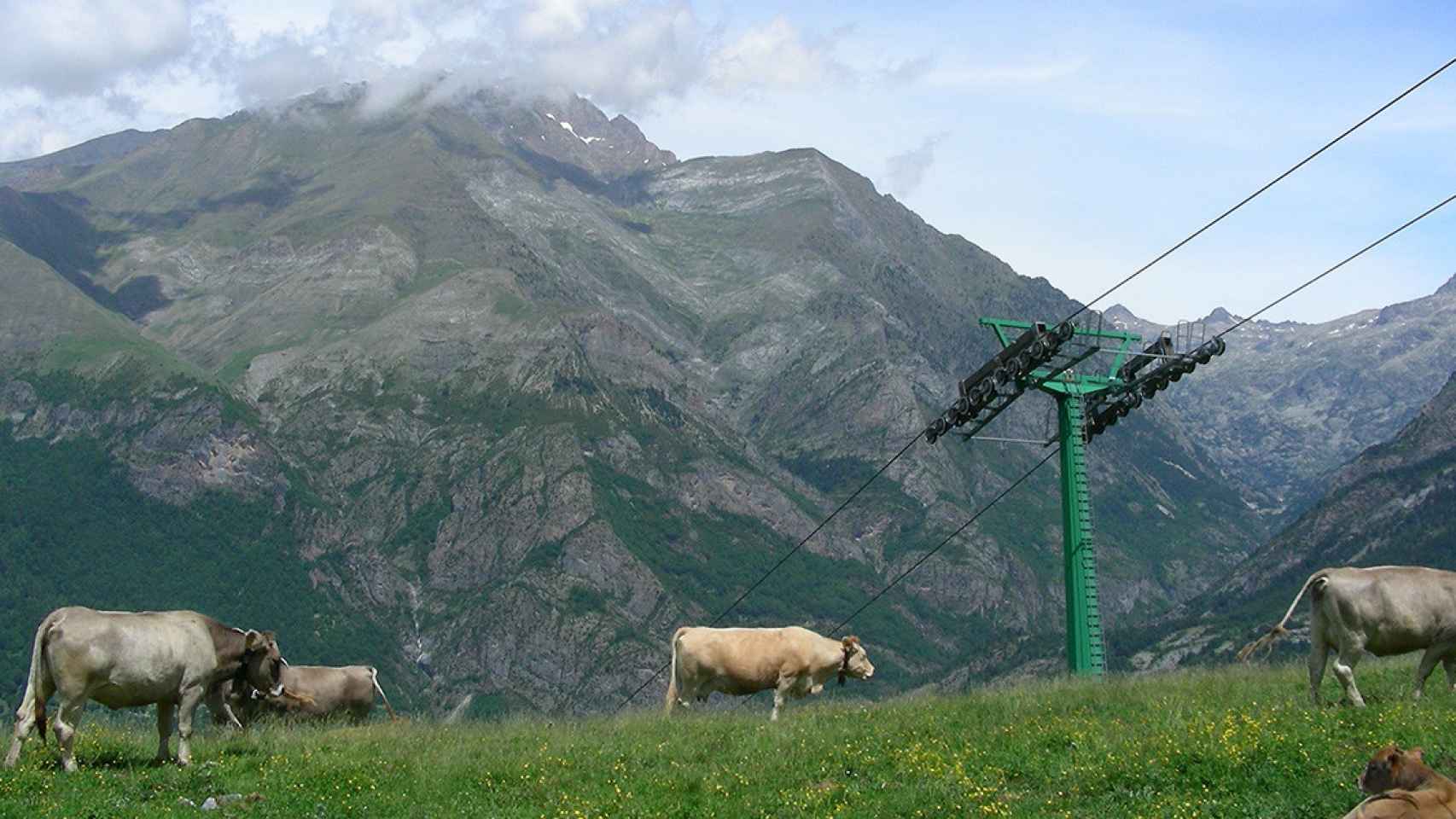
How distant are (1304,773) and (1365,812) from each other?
5890mm

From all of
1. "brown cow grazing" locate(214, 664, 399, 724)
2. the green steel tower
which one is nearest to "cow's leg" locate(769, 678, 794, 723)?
"brown cow grazing" locate(214, 664, 399, 724)

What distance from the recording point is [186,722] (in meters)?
29.9

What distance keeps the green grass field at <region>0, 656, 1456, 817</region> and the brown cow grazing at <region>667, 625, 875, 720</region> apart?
24.5 feet

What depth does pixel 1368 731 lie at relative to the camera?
25359 mm

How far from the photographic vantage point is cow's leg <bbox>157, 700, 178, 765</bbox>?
2972 centimetres

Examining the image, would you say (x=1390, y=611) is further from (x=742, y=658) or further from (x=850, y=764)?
(x=742, y=658)

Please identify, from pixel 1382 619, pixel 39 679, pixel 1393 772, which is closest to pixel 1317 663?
pixel 1382 619

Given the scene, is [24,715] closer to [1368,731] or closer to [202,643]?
[202,643]

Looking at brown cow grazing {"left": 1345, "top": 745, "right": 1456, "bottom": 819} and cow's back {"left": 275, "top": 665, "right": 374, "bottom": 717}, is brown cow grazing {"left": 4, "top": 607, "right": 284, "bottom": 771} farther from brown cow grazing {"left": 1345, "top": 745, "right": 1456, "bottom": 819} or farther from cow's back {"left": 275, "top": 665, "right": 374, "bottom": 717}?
brown cow grazing {"left": 1345, "top": 745, "right": 1456, "bottom": 819}

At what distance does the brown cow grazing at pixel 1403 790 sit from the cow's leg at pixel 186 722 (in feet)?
Result: 67.1

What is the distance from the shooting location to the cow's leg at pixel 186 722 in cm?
2919

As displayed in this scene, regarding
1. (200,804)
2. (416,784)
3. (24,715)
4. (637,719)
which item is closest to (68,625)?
(24,715)

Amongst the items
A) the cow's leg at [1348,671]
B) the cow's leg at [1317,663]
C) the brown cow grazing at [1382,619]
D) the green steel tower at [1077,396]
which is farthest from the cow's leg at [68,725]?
the green steel tower at [1077,396]

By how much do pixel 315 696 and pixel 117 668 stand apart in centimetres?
1295
